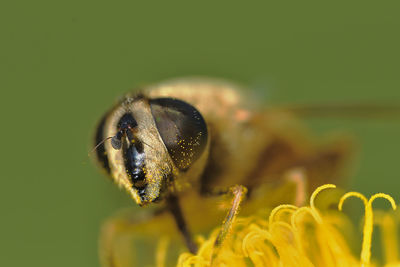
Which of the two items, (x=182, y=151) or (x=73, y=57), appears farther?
(x=73, y=57)

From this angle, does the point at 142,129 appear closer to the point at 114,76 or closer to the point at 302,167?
the point at 302,167

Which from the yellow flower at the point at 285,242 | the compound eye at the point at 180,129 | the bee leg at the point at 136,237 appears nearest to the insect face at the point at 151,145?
the compound eye at the point at 180,129

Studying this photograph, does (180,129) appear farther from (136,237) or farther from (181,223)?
(136,237)

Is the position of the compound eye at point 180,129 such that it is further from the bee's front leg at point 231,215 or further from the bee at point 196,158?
the bee's front leg at point 231,215

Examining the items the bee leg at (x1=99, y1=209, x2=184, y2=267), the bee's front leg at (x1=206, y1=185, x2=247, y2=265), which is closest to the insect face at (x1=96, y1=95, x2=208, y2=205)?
the bee's front leg at (x1=206, y1=185, x2=247, y2=265)

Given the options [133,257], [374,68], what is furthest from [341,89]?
[133,257]

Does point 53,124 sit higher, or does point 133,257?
point 53,124

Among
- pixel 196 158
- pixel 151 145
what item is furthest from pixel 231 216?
pixel 151 145
